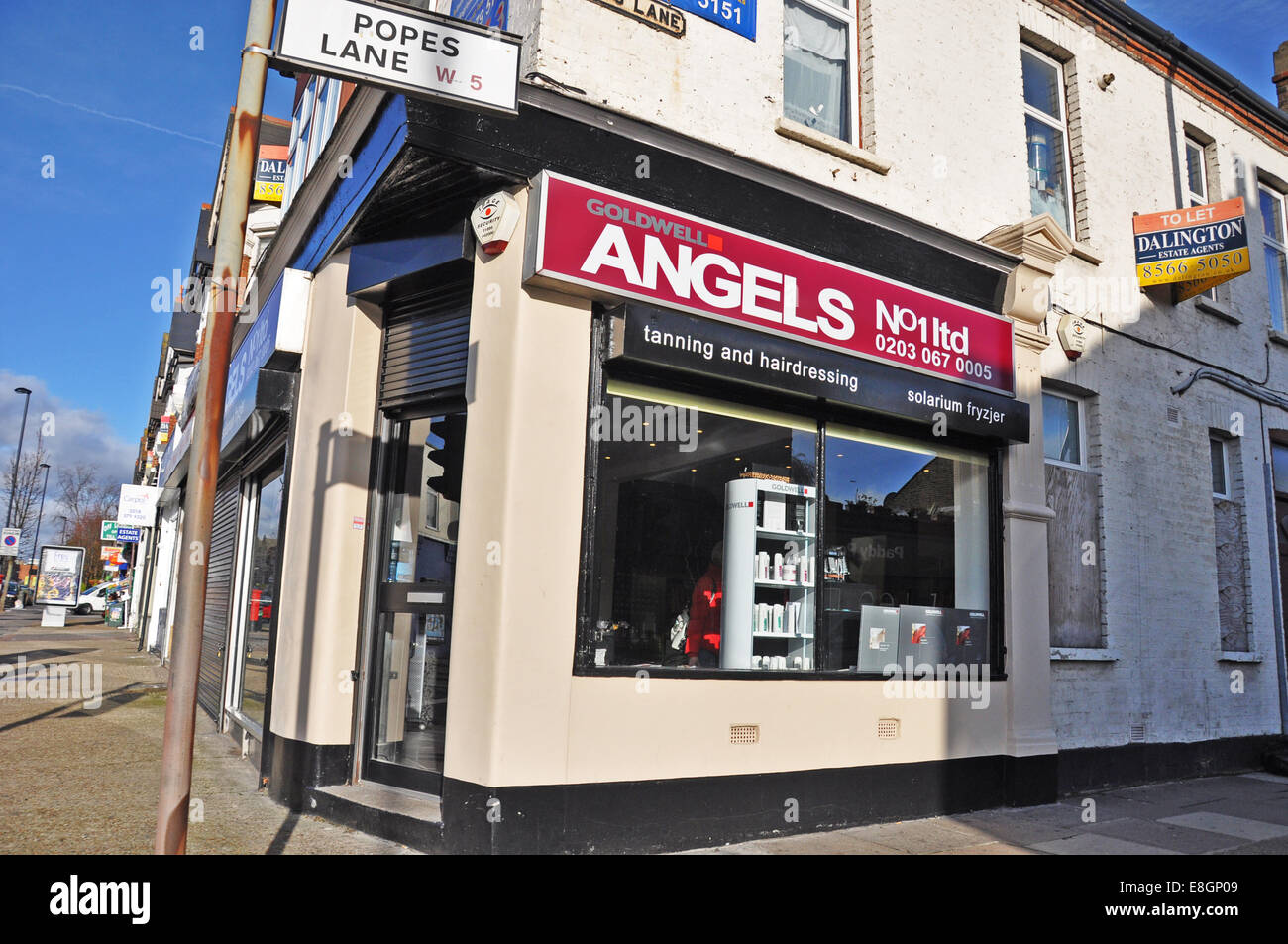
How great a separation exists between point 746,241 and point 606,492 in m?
2.12

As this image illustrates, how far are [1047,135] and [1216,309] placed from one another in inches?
124

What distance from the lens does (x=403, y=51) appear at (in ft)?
13.6

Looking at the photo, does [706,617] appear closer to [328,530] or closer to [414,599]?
[414,599]

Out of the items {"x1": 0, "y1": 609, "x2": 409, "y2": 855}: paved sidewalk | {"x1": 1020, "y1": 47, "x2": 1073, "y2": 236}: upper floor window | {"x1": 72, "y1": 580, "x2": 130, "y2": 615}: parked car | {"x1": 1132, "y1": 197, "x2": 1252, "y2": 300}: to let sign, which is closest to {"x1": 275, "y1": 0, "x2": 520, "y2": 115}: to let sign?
{"x1": 0, "y1": 609, "x2": 409, "y2": 855}: paved sidewalk

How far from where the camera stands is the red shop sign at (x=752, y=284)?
19.2 ft

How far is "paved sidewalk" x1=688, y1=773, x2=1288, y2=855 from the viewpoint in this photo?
622 cm

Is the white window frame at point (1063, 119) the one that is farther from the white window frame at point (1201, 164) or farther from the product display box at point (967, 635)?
the product display box at point (967, 635)

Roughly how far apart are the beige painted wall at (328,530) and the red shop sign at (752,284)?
2297 millimetres

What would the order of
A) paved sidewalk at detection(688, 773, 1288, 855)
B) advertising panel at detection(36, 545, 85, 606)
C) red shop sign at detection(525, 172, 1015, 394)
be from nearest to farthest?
A: red shop sign at detection(525, 172, 1015, 394) < paved sidewalk at detection(688, 773, 1288, 855) < advertising panel at detection(36, 545, 85, 606)

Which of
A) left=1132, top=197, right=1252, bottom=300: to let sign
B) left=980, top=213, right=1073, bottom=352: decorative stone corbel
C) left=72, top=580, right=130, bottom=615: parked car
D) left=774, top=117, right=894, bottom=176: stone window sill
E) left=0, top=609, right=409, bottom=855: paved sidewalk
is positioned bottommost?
left=0, top=609, right=409, bottom=855: paved sidewalk

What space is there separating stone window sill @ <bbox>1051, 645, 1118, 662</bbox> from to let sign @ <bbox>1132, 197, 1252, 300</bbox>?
164 inches

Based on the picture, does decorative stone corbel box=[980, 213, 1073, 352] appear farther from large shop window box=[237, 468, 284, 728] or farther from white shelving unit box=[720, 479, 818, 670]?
large shop window box=[237, 468, 284, 728]

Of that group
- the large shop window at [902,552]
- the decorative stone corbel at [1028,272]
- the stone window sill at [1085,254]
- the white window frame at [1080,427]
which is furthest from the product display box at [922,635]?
the stone window sill at [1085,254]

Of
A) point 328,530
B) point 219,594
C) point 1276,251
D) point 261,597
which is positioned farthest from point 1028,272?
point 219,594
